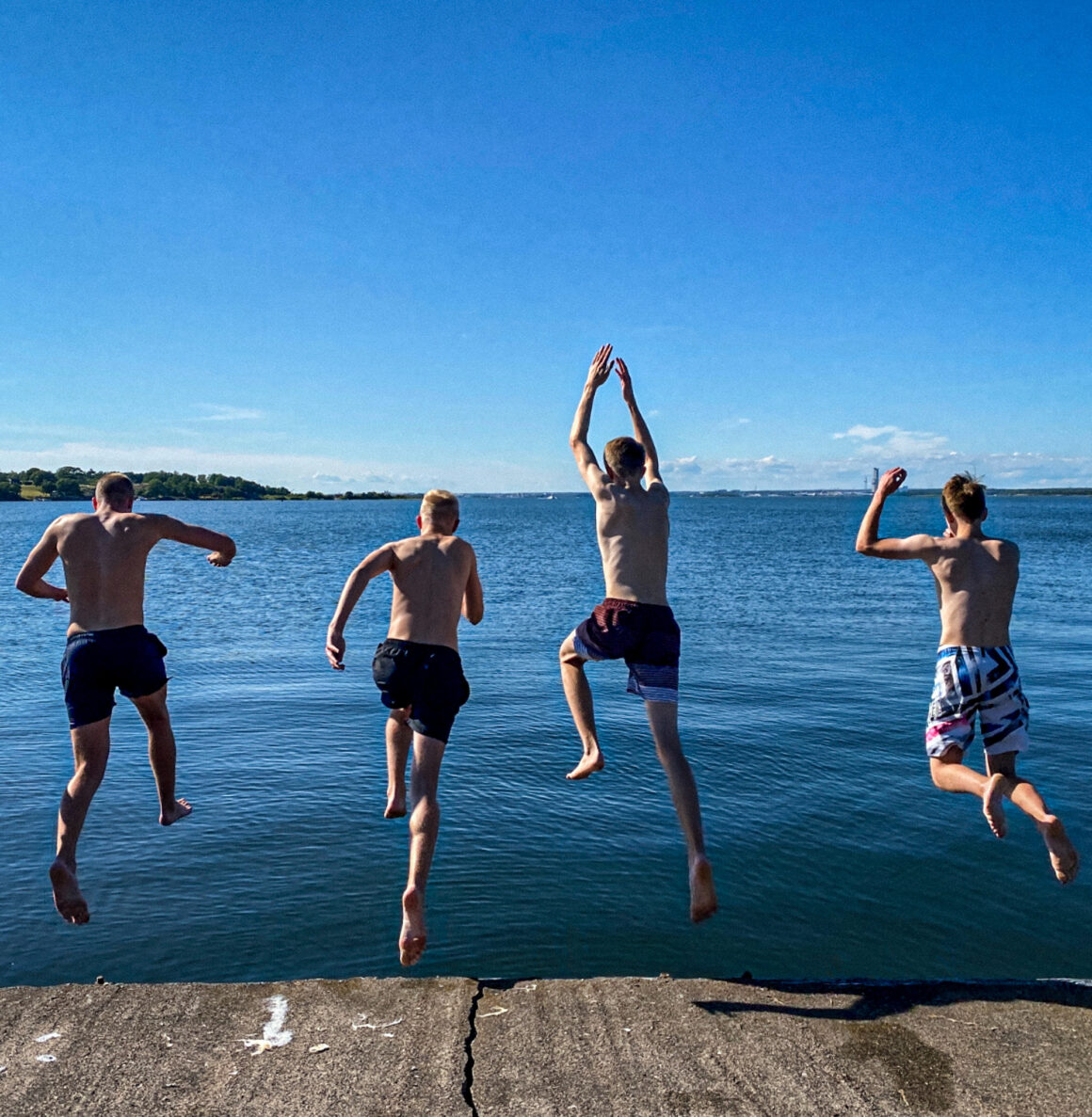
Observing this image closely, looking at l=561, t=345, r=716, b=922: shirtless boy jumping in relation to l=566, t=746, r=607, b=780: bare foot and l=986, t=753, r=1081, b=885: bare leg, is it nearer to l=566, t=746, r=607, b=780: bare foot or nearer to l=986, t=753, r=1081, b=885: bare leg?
l=566, t=746, r=607, b=780: bare foot

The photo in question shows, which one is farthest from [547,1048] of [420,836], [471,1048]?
[420,836]

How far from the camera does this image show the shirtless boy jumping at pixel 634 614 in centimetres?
649

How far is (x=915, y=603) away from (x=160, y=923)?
116 ft

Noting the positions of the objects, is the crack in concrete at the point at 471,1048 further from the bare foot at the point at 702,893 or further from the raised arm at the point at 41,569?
the raised arm at the point at 41,569

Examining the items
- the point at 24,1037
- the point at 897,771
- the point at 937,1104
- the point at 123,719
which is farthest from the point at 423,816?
the point at 123,719

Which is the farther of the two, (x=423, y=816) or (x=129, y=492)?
(x=129, y=492)

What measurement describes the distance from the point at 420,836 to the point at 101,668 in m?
2.36

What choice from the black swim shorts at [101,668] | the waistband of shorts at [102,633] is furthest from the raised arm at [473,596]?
the waistband of shorts at [102,633]

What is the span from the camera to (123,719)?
19906 mm

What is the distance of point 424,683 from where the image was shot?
6465mm

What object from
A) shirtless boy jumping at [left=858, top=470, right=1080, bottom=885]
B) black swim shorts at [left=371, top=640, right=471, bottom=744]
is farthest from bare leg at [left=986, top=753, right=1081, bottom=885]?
black swim shorts at [left=371, top=640, right=471, bottom=744]

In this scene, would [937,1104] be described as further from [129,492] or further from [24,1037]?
[129,492]

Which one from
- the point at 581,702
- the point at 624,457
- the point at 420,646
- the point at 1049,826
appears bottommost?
the point at 1049,826

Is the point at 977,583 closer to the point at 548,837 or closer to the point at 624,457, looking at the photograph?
the point at 624,457
